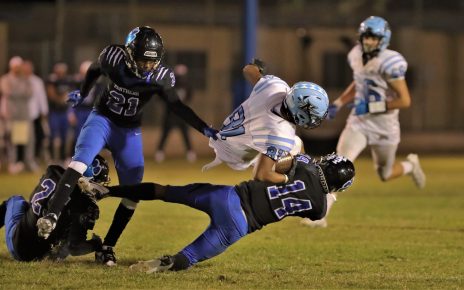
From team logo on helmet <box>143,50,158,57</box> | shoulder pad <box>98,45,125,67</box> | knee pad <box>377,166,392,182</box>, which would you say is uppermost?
team logo on helmet <box>143,50,158,57</box>

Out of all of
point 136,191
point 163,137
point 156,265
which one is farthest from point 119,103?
point 163,137

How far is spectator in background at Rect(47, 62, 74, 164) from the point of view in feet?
56.4

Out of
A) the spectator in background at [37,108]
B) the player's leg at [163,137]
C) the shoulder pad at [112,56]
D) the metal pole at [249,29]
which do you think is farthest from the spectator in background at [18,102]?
the shoulder pad at [112,56]

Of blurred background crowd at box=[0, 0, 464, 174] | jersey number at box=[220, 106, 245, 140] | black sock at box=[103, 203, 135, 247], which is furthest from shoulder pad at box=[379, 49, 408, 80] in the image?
blurred background crowd at box=[0, 0, 464, 174]

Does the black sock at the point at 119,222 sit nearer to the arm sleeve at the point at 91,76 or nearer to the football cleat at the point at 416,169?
the arm sleeve at the point at 91,76

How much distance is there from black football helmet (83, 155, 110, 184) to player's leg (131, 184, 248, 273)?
77cm

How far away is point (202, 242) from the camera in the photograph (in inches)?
263

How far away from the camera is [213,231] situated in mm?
6664

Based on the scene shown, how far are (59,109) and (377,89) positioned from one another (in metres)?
8.61

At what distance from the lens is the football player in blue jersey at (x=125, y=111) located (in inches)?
283

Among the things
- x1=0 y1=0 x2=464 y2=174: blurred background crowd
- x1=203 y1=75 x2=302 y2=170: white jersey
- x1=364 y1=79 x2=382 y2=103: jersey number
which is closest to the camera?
x1=203 y1=75 x2=302 y2=170: white jersey

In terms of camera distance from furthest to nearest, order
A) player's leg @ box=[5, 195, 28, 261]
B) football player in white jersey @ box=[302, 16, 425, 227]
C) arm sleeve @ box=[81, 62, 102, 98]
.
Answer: football player in white jersey @ box=[302, 16, 425, 227]
arm sleeve @ box=[81, 62, 102, 98]
player's leg @ box=[5, 195, 28, 261]

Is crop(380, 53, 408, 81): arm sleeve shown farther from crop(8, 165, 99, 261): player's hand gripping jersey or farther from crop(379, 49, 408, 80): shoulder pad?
crop(8, 165, 99, 261): player's hand gripping jersey

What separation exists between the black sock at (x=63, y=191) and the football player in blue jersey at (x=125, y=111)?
1.11 ft
